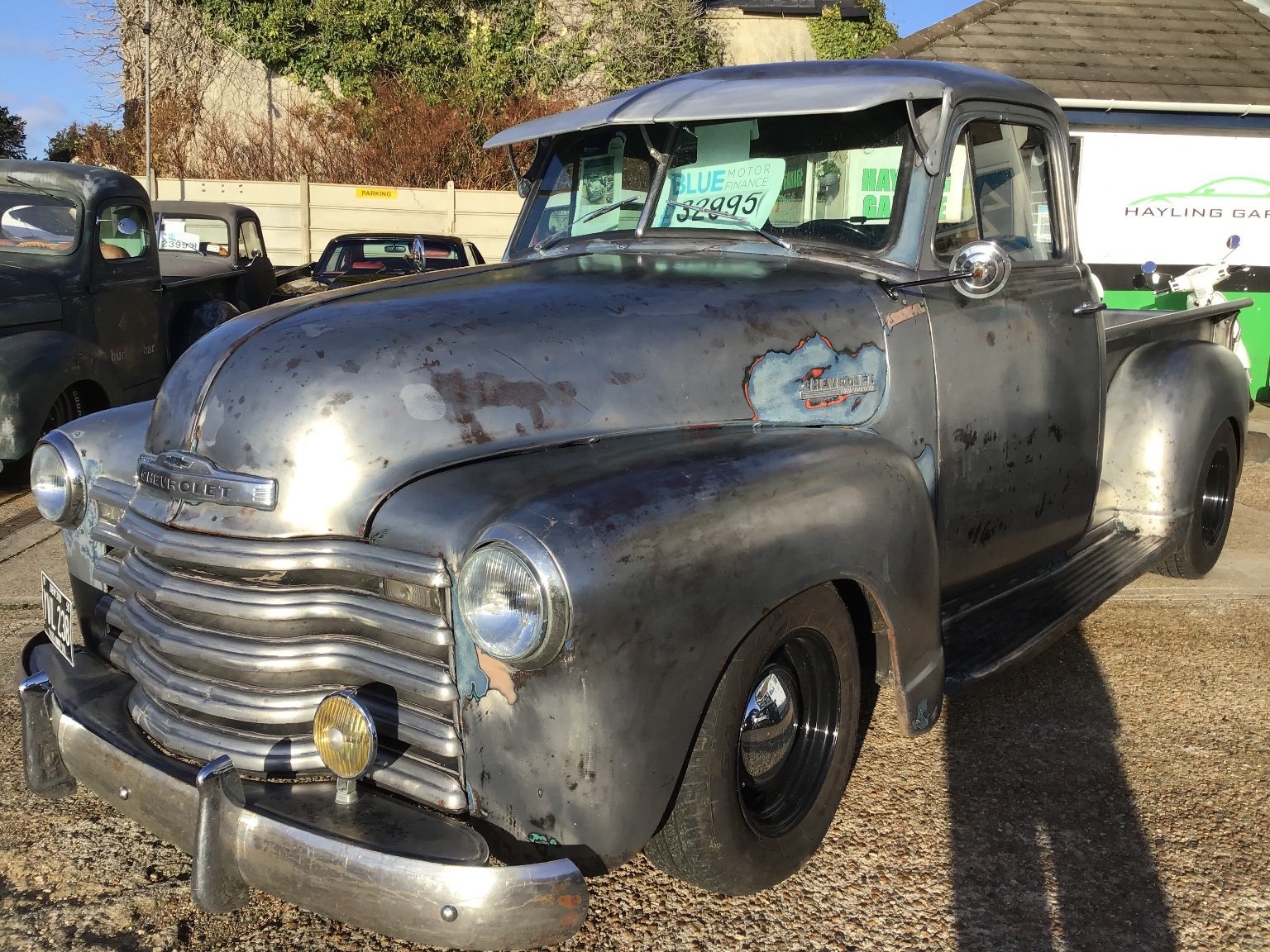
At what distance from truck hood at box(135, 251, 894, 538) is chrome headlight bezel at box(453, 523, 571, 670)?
40 centimetres

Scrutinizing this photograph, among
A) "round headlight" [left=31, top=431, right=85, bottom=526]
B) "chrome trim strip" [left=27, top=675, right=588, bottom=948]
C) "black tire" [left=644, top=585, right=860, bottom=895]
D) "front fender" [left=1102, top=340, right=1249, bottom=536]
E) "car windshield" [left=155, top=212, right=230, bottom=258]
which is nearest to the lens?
"chrome trim strip" [left=27, top=675, right=588, bottom=948]

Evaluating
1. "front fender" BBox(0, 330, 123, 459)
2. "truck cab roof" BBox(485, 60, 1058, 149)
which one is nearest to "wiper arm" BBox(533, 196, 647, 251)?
"truck cab roof" BBox(485, 60, 1058, 149)

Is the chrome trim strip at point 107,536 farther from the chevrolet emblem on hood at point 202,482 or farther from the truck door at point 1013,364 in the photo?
the truck door at point 1013,364

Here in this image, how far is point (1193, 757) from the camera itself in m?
3.44

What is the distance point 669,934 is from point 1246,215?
995 cm

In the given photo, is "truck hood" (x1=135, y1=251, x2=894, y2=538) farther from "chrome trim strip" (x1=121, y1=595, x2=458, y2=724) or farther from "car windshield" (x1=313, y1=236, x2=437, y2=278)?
"car windshield" (x1=313, y1=236, x2=437, y2=278)

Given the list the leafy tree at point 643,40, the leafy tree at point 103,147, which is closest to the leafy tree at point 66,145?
the leafy tree at point 103,147

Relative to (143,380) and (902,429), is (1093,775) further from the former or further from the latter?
(143,380)

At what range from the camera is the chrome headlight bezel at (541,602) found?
2.00 meters

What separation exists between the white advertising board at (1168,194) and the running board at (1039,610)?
267 inches

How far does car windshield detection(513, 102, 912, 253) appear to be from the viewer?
3332 mm

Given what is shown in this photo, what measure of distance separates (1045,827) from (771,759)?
2.85ft

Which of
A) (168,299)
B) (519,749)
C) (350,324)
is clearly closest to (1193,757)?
(519,749)

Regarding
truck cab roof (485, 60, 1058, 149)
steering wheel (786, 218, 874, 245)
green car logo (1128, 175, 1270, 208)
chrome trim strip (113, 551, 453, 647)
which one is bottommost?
chrome trim strip (113, 551, 453, 647)
